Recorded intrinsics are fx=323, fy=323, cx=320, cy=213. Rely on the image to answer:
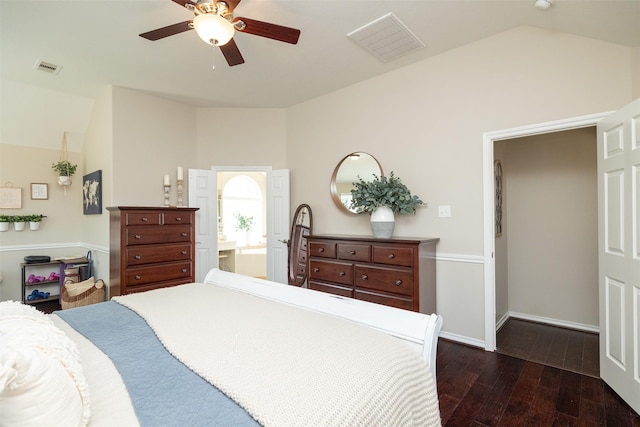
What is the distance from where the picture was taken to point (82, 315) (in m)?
1.66

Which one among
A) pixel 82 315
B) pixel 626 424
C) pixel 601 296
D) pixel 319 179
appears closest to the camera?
pixel 82 315

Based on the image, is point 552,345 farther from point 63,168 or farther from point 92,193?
point 63,168

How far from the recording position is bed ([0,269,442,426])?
77cm

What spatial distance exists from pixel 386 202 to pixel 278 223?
1.83 meters

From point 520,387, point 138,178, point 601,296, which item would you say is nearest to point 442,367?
point 520,387

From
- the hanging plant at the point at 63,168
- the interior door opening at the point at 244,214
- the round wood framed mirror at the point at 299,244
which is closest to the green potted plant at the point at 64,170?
the hanging plant at the point at 63,168

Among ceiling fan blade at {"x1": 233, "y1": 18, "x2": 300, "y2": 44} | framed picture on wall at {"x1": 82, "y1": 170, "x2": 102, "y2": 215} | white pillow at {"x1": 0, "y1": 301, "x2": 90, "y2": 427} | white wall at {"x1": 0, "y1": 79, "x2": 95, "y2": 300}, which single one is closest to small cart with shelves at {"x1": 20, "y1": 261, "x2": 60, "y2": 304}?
white wall at {"x1": 0, "y1": 79, "x2": 95, "y2": 300}

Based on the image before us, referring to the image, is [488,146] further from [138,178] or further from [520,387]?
[138,178]

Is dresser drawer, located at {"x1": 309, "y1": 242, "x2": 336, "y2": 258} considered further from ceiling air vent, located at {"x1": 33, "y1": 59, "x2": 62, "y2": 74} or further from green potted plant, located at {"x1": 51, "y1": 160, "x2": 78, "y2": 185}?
green potted plant, located at {"x1": 51, "y1": 160, "x2": 78, "y2": 185}

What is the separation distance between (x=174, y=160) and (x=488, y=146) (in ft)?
12.3

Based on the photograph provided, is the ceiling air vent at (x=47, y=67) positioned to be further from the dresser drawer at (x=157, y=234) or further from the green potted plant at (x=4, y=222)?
the green potted plant at (x=4, y=222)

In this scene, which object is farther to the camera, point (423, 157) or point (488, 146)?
point (423, 157)

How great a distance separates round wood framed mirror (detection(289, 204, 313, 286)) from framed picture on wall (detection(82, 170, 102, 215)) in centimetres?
242

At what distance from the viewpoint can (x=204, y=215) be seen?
442 cm
